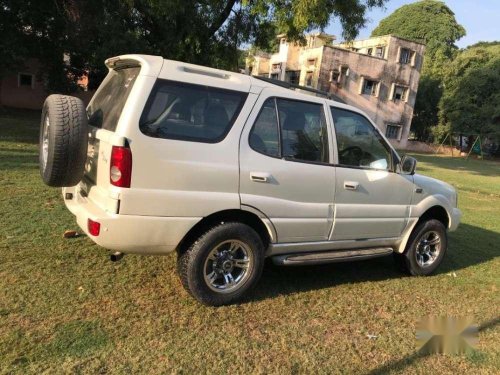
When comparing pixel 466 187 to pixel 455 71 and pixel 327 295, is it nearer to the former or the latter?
pixel 327 295

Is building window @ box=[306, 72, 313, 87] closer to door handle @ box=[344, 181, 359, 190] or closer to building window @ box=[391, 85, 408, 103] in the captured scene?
building window @ box=[391, 85, 408, 103]

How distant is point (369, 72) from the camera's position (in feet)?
125

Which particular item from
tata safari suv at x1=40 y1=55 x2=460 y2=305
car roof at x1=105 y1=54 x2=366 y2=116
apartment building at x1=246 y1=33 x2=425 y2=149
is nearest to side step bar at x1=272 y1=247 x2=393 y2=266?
tata safari suv at x1=40 y1=55 x2=460 y2=305

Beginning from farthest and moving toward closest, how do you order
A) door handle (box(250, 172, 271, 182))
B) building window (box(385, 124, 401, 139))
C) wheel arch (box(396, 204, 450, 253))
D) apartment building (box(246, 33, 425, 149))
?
building window (box(385, 124, 401, 139))
apartment building (box(246, 33, 425, 149))
wheel arch (box(396, 204, 450, 253))
door handle (box(250, 172, 271, 182))

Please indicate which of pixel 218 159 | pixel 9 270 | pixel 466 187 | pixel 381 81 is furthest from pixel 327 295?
pixel 381 81

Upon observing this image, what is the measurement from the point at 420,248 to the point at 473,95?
38960 mm

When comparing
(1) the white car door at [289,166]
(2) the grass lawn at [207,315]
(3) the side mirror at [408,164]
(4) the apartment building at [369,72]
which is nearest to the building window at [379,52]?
(4) the apartment building at [369,72]

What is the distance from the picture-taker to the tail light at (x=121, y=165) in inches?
138

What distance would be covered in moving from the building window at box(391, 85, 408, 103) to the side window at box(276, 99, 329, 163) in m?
37.5

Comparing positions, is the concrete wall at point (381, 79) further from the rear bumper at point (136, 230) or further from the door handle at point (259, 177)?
the rear bumper at point (136, 230)

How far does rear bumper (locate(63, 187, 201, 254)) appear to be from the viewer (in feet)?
11.8

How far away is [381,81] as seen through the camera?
3872cm

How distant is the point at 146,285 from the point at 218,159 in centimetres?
146

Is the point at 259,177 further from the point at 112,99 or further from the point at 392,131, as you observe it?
the point at 392,131
